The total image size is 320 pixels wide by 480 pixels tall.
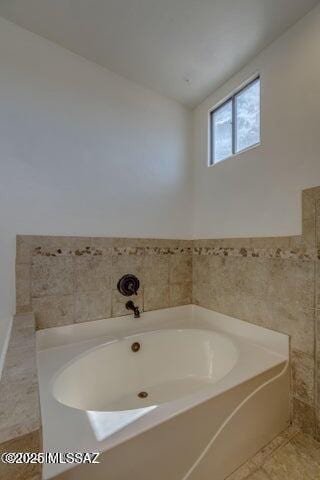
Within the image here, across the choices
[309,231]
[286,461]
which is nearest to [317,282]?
[309,231]

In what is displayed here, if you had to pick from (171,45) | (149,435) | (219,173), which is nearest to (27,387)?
(149,435)

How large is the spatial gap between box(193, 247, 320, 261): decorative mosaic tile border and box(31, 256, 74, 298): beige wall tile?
1247mm

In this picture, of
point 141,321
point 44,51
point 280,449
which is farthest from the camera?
point 141,321

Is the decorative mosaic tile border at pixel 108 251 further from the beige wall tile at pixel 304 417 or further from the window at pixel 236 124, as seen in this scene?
the beige wall tile at pixel 304 417

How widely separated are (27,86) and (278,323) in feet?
8.02

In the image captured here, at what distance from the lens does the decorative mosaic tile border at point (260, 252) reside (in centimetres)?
142

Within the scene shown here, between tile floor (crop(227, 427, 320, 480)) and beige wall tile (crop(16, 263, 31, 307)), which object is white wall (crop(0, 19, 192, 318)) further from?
tile floor (crop(227, 427, 320, 480))

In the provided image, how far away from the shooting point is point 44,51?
5.48 ft

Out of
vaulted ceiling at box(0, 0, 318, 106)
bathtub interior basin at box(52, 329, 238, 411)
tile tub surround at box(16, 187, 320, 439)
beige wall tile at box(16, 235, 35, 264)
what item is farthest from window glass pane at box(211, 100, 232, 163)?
beige wall tile at box(16, 235, 35, 264)

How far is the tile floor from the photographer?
46.5 inches

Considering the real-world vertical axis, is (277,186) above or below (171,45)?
below

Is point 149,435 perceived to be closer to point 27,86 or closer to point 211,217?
point 211,217

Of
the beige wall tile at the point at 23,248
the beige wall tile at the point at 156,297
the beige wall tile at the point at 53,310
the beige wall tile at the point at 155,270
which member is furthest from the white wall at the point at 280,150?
the beige wall tile at the point at 23,248

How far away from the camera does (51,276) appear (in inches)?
64.6
